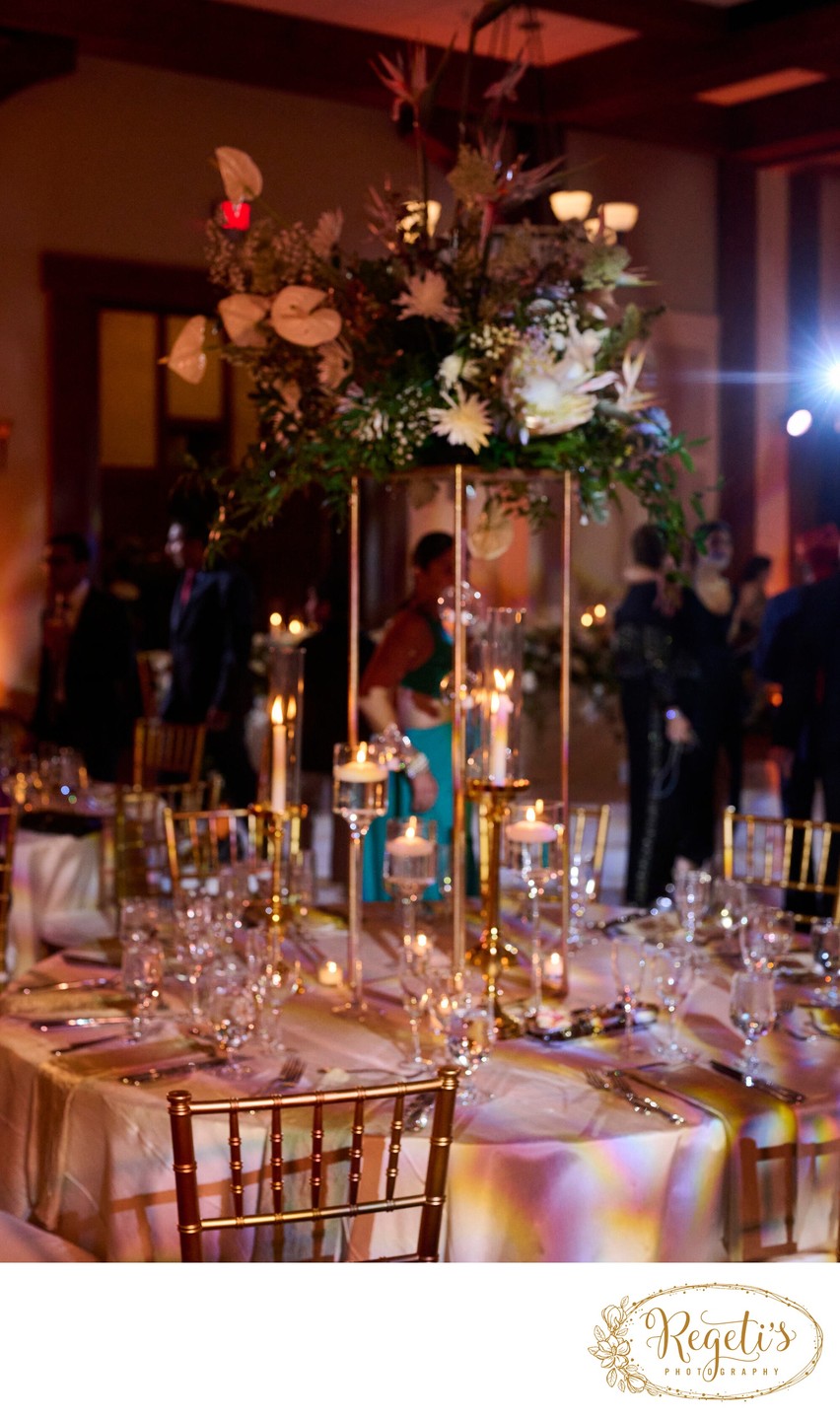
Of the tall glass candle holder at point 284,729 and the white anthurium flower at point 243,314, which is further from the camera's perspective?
the tall glass candle holder at point 284,729

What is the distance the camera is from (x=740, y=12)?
7.20 metres

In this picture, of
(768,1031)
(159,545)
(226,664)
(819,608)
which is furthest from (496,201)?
(159,545)

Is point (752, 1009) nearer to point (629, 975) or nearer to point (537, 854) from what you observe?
point (629, 975)

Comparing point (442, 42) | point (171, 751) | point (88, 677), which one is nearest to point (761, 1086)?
point (171, 751)

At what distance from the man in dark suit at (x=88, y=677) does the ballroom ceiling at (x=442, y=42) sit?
89.3 inches

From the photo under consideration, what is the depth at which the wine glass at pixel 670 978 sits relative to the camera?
2.70 meters

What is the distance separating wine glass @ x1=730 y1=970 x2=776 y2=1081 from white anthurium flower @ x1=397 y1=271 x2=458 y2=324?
1.12m

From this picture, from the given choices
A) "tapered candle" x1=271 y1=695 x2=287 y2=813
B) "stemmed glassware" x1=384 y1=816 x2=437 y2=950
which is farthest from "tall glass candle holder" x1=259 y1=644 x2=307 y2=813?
"stemmed glassware" x1=384 y1=816 x2=437 y2=950

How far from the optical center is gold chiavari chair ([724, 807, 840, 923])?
13.3 feet

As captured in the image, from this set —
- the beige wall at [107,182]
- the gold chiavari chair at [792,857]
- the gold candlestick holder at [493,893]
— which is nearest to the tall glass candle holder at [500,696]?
the gold candlestick holder at [493,893]

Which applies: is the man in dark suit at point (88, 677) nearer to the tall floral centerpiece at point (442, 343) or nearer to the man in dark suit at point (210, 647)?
the man in dark suit at point (210, 647)

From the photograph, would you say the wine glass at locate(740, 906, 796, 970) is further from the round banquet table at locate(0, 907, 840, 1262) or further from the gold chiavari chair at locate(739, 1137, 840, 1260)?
the gold chiavari chair at locate(739, 1137, 840, 1260)
